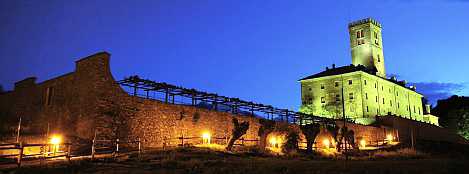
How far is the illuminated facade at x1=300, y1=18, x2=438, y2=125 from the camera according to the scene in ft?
223

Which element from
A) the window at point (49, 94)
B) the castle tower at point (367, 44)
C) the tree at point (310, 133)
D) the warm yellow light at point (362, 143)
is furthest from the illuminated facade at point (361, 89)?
the window at point (49, 94)

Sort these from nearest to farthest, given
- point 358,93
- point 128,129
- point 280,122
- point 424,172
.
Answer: point 424,172
point 128,129
point 280,122
point 358,93

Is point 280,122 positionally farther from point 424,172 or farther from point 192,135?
point 424,172

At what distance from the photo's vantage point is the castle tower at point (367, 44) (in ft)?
262

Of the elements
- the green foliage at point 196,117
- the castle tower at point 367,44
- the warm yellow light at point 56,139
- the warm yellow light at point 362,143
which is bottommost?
the warm yellow light at point 362,143

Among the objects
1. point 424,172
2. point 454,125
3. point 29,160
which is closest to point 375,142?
point 454,125

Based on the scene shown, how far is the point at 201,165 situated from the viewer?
1691cm

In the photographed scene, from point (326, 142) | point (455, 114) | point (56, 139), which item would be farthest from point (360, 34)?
point (56, 139)

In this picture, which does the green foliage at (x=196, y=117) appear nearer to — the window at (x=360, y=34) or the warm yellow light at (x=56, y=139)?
the warm yellow light at (x=56, y=139)

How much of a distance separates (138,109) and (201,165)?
11.4 metres

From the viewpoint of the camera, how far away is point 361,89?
67.7m

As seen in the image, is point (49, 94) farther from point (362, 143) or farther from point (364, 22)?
point (364, 22)

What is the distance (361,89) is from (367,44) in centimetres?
1660

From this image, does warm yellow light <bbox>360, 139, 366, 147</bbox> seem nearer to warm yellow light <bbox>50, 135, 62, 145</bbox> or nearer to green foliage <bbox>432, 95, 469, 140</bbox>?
green foliage <bbox>432, 95, 469, 140</bbox>
